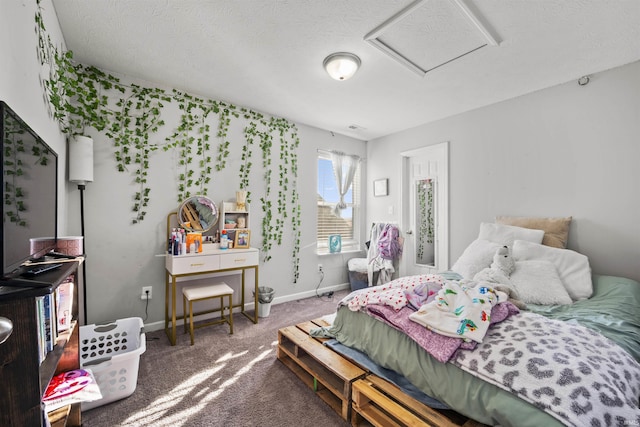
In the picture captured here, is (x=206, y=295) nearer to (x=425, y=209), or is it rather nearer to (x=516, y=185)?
(x=425, y=209)

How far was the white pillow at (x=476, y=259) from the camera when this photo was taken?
241 cm

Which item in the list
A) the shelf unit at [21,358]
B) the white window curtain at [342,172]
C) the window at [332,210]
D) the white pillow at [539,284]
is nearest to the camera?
the shelf unit at [21,358]

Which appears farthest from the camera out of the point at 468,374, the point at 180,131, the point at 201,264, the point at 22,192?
the point at 180,131

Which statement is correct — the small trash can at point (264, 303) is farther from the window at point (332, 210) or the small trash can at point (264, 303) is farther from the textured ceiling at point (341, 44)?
the textured ceiling at point (341, 44)

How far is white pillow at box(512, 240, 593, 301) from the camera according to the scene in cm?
204

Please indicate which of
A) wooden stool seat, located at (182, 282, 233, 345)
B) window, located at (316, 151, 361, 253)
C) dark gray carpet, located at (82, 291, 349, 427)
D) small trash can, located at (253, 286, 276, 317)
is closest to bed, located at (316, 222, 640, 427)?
dark gray carpet, located at (82, 291, 349, 427)

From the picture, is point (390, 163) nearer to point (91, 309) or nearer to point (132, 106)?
point (132, 106)

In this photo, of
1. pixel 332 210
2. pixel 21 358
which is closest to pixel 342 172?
pixel 332 210

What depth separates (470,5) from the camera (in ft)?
5.44

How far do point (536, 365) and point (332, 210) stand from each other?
10.6 ft

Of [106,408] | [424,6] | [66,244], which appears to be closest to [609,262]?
[424,6]

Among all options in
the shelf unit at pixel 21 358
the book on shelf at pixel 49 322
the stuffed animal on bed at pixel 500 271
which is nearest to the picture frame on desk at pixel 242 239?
the book on shelf at pixel 49 322

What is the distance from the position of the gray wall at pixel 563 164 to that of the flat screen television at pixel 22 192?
3.68m

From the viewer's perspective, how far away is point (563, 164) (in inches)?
103
